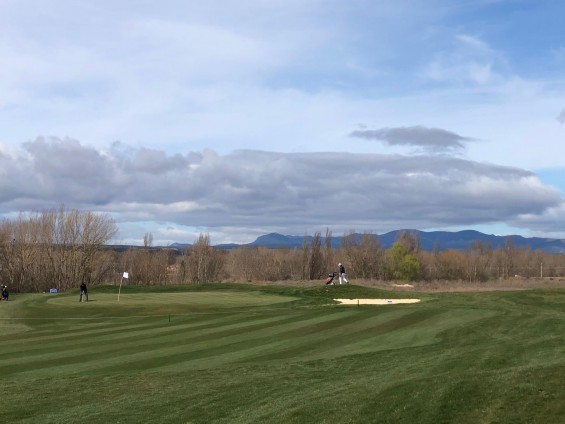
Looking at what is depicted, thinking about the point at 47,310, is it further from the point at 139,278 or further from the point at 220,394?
the point at 139,278

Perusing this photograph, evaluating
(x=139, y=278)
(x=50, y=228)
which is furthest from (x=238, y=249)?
(x=50, y=228)

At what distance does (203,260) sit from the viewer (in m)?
118

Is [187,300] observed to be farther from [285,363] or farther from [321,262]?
[321,262]

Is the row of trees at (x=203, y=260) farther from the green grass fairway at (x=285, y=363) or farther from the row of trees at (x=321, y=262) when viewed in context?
the green grass fairway at (x=285, y=363)

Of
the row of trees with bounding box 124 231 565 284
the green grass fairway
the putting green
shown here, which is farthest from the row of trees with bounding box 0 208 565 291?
the green grass fairway

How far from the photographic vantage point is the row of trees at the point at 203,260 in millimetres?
98375

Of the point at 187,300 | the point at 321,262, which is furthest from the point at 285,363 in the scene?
the point at 321,262

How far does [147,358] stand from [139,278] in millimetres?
91210

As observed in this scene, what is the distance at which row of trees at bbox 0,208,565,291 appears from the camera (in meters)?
98.4

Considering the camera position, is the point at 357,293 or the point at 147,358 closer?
the point at 147,358

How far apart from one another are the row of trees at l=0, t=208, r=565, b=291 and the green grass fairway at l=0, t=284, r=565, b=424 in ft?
193

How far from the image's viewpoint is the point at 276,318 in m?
33.1

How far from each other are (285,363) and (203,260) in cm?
9839

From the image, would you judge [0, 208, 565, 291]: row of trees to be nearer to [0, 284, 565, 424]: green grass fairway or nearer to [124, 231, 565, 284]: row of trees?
[124, 231, 565, 284]: row of trees
